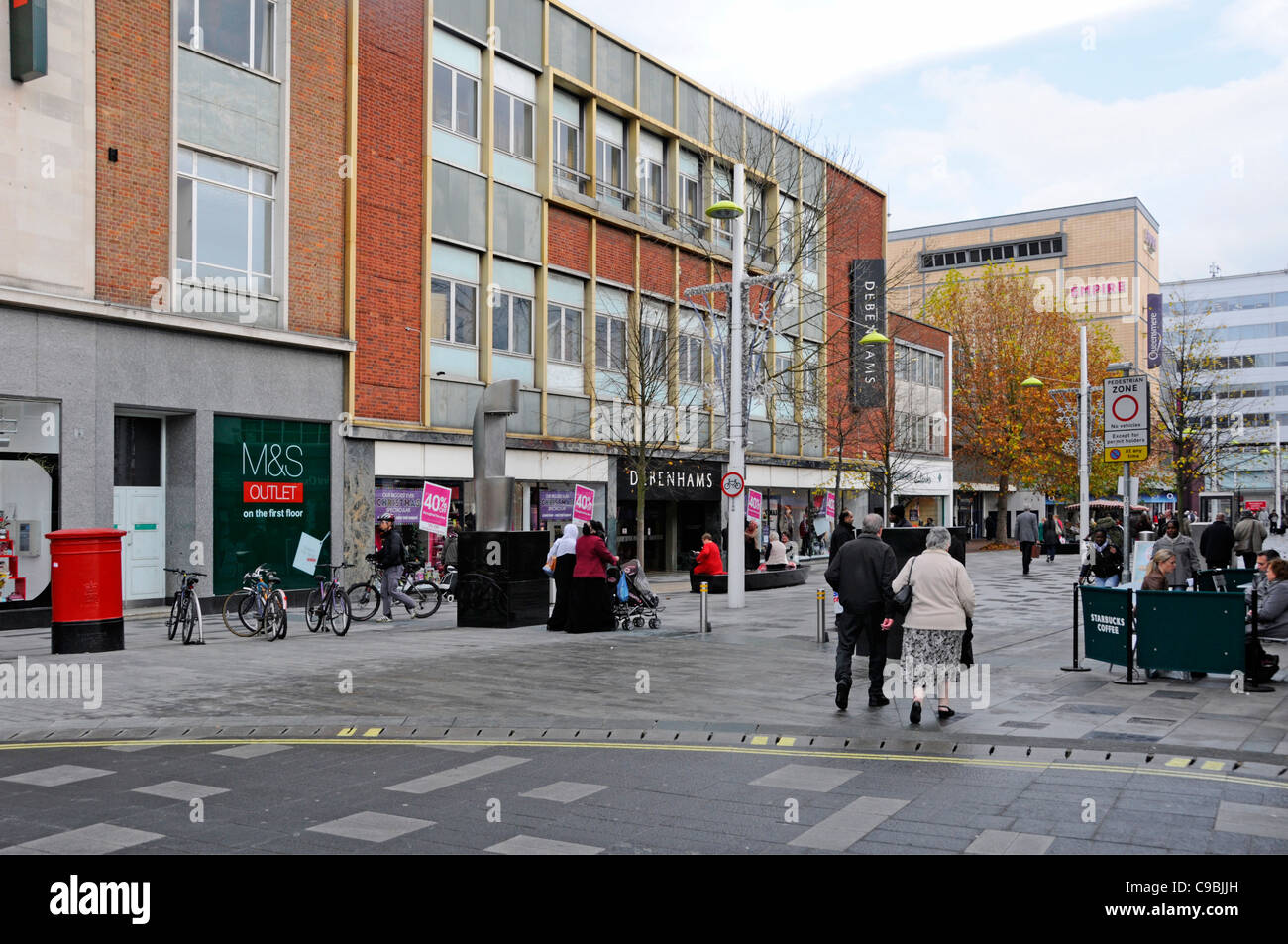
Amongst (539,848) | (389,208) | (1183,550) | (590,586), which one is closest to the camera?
(539,848)

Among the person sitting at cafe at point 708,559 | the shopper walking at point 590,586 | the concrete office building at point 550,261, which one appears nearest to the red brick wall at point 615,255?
the concrete office building at point 550,261

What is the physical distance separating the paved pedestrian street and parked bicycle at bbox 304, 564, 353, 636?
3089 mm

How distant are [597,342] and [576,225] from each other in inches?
121

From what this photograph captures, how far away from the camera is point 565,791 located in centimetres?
684

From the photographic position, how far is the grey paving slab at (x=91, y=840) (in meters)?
5.60

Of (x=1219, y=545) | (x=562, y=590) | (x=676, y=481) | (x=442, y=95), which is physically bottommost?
(x=562, y=590)

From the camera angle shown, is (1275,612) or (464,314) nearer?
(1275,612)

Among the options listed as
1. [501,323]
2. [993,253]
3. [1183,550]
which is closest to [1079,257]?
[993,253]

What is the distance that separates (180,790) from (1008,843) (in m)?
4.91

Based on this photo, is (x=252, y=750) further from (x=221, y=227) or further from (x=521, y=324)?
(x=521, y=324)

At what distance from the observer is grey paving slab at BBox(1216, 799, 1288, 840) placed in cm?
586

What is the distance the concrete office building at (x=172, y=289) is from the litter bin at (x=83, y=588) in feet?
13.3
